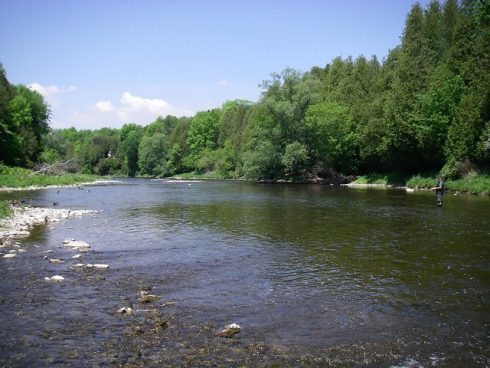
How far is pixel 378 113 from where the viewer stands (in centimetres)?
7012

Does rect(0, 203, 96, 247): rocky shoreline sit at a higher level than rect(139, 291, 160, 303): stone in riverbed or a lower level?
higher

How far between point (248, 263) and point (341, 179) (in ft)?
209

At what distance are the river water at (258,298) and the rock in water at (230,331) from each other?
19 cm

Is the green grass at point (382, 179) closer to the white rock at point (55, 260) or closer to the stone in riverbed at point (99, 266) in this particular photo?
the stone in riverbed at point (99, 266)

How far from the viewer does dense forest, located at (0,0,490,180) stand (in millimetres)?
52188

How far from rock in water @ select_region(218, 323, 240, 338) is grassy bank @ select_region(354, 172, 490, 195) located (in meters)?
42.9

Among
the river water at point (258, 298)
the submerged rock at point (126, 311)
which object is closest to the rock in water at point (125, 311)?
the submerged rock at point (126, 311)

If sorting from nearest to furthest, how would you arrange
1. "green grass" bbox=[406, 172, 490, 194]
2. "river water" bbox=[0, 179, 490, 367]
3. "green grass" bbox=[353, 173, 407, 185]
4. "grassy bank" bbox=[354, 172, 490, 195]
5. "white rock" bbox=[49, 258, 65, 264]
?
"river water" bbox=[0, 179, 490, 367] < "white rock" bbox=[49, 258, 65, 264] < "green grass" bbox=[406, 172, 490, 194] < "grassy bank" bbox=[354, 172, 490, 195] < "green grass" bbox=[353, 173, 407, 185]

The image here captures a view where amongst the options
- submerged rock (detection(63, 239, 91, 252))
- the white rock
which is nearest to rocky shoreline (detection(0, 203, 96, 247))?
submerged rock (detection(63, 239, 91, 252))

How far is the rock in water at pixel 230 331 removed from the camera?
384 inches

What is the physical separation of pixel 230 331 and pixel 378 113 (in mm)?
66001

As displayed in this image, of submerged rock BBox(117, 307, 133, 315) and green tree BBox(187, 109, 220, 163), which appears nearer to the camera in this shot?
submerged rock BBox(117, 307, 133, 315)

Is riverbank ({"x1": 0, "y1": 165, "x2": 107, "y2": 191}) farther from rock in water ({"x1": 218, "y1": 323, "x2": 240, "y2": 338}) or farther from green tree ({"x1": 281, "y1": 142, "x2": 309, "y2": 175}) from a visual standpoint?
rock in water ({"x1": 218, "y1": 323, "x2": 240, "y2": 338})

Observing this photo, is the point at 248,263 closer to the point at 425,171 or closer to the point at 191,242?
the point at 191,242
